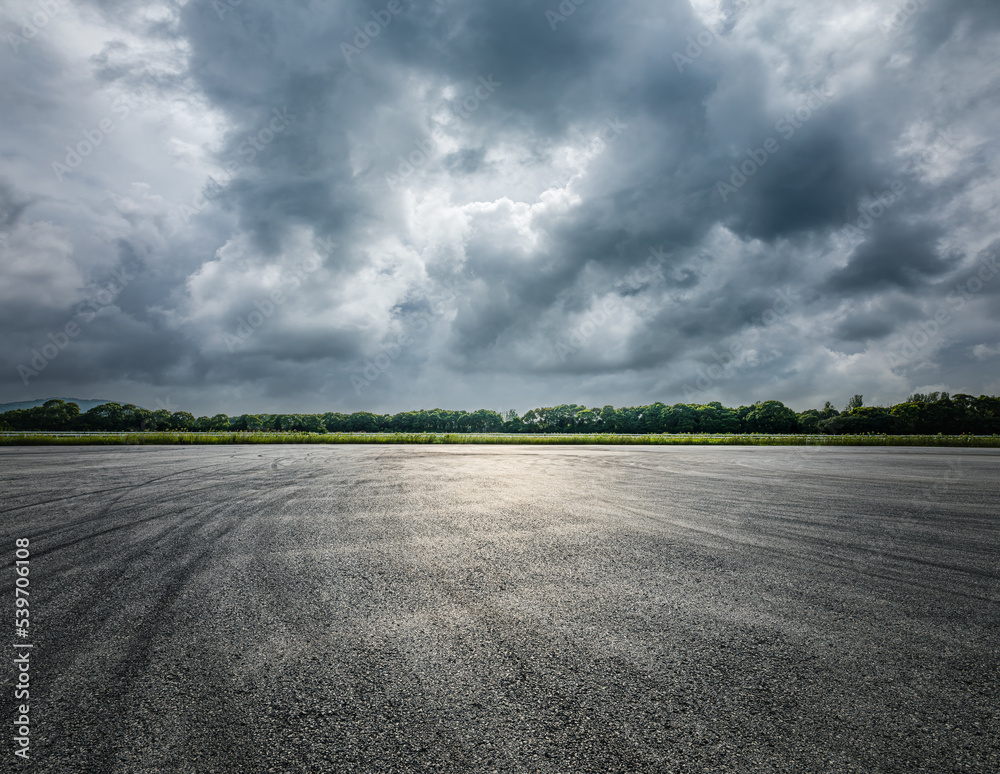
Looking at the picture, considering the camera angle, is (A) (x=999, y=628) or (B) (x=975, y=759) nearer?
(B) (x=975, y=759)

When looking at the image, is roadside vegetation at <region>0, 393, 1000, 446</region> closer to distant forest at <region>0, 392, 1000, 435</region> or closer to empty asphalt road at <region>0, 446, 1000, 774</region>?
distant forest at <region>0, 392, 1000, 435</region>

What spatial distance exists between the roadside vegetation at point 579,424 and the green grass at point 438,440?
0.45 ft

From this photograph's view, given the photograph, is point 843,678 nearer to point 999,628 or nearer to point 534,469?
point 999,628

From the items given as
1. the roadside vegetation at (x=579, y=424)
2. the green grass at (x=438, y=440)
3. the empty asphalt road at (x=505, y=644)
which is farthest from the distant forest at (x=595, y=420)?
the empty asphalt road at (x=505, y=644)

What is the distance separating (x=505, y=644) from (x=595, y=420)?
100.0 meters

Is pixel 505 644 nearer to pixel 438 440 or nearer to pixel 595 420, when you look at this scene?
pixel 438 440

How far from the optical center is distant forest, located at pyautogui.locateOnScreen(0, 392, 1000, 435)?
249 feet

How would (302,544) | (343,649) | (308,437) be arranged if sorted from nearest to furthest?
(343,649)
(302,544)
(308,437)

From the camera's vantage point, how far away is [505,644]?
11.3 ft

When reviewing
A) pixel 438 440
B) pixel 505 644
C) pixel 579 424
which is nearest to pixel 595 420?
pixel 579 424

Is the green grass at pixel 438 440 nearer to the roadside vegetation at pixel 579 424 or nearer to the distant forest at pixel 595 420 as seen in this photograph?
the roadside vegetation at pixel 579 424

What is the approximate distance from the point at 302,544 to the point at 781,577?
629 cm

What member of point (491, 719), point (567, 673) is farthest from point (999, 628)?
point (491, 719)

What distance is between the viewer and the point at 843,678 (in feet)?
9.88
